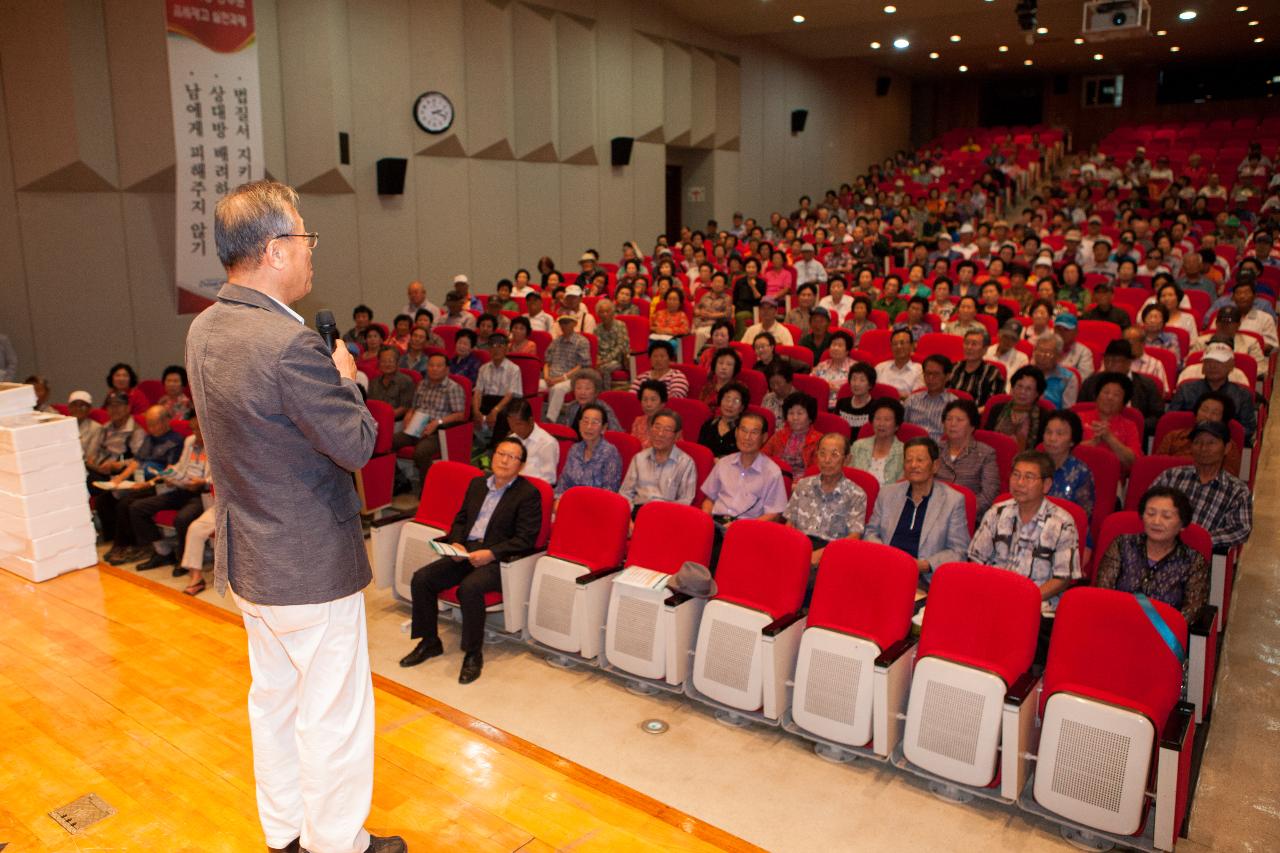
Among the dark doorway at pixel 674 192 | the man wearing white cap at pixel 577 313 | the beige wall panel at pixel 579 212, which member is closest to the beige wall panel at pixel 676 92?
the dark doorway at pixel 674 192

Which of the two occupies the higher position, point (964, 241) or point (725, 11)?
point (725, 11)

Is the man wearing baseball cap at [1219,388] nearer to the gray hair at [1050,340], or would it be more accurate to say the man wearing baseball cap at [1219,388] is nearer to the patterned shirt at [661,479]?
the gray hair at [1050,340]

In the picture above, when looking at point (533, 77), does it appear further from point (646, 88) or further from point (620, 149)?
point (646, 88)

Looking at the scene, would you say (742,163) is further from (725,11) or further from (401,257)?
(401,257)

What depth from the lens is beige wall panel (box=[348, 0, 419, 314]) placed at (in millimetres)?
9289

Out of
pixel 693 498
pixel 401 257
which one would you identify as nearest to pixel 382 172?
pixel 401 257

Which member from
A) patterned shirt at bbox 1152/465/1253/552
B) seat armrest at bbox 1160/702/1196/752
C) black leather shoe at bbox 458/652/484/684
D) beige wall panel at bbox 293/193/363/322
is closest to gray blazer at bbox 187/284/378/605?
black leather shoe at bbox 458/652/484/684

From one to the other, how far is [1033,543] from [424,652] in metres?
2.57

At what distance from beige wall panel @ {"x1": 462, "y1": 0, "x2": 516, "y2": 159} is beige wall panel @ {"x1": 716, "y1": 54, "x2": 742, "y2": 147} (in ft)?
15.6

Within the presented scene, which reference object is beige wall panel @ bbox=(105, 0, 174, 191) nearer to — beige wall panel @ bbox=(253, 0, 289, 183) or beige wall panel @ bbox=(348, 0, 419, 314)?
beige wall panel @ bbox=(253, 0, 289, 183)

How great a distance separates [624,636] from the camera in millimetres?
3744

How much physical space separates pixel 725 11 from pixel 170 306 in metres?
8.11

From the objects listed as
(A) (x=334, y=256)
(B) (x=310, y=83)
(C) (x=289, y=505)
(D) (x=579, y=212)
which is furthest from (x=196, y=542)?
(D) (x=579, y=212)

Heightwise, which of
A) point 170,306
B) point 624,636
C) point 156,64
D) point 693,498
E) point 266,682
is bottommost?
point 624,636
